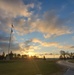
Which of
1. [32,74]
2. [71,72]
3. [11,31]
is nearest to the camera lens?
[71,72]

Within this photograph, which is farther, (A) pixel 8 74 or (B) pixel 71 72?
(A) pixel 8 74

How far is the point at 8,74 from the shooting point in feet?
75.1

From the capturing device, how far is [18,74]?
2269cm

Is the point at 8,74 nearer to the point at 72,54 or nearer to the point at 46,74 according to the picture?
the point at 46,74

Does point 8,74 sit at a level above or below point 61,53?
below

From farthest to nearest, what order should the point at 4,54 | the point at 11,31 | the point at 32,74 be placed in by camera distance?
the point at 4,54 < the point at 11,31 < the point at 32,74

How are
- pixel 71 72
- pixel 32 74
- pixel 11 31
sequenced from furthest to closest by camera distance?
1. pixel 11 31
2. pixel 32 74
3. pixel 71 72

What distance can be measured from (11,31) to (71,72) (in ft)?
227

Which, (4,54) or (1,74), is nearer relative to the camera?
(1,74)

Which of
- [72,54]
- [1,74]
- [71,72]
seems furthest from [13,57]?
[71,72]

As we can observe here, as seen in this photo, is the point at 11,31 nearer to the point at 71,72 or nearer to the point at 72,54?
the point at 72,54

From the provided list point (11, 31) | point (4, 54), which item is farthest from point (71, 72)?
point (4, 54)

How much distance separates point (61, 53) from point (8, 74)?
62809mm

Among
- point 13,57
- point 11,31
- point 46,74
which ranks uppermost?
point 11,31
